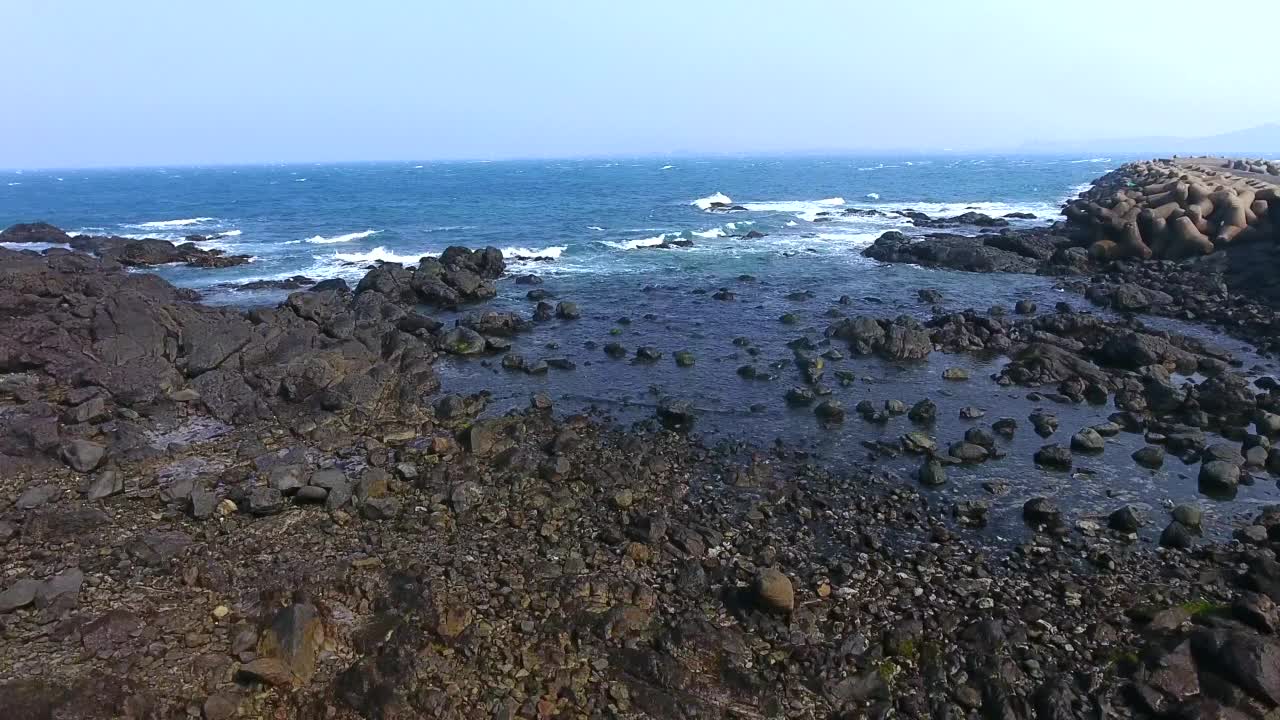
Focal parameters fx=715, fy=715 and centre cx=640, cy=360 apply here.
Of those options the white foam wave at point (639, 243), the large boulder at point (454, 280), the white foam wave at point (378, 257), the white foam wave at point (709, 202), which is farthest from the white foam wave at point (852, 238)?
the white foam wave at point (378, 257)

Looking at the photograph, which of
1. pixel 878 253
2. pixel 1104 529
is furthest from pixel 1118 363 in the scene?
pixel 878 253

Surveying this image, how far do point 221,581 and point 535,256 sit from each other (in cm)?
4370

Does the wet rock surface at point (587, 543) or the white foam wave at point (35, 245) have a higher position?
the white foam wave at point (35, 245)

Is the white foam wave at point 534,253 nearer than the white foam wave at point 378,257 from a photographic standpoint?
No

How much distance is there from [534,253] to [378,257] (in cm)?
1177

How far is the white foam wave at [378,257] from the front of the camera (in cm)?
5241

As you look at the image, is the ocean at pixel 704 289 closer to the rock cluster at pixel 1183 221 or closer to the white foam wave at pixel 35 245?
the rock cluster at pixel 1183 221

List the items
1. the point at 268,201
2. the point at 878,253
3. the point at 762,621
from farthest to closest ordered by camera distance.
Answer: the point at 268,201 → the point at 878,253 → the point at 762,621

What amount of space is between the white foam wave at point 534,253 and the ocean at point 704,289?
226mm

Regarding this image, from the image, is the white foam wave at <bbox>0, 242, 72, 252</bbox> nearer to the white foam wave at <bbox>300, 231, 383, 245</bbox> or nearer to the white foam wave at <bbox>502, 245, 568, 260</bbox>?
the white foam wave at <bbox>300, 231, 383, 245</bbox>

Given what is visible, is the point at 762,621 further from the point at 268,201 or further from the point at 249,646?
the point at 268,201

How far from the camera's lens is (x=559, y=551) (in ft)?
48.2

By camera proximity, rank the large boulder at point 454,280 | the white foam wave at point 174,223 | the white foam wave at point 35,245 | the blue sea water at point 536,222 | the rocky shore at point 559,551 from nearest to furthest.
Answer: the rocky shore at point 559,551 < the large boulder at point 454,280 < the blue sea water at point 536,222 < the white foam wave at point 35,245 < the white foam wave at point 174,223

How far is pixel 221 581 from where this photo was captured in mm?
13336
